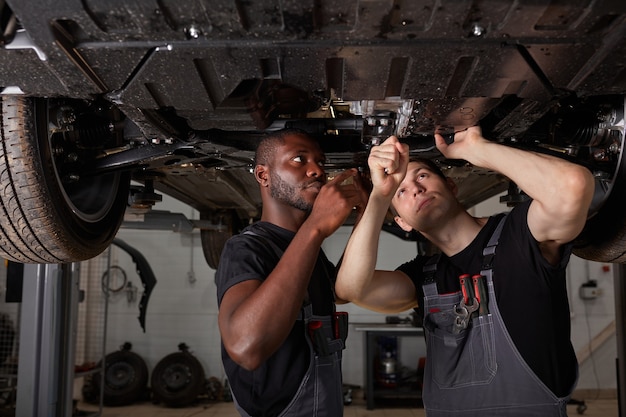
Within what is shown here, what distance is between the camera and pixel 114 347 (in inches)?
297

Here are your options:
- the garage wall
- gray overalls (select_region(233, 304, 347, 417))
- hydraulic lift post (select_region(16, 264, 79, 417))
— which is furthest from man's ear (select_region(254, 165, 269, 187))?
the garage wall

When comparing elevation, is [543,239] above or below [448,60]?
below

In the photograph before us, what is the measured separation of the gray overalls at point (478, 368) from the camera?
1.39m

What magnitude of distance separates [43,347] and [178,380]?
337 cm

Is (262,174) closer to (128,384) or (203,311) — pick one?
(128,384)

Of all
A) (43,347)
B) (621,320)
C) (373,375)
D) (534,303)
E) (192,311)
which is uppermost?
(534,303)

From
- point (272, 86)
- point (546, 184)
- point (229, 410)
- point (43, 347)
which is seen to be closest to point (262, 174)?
point (272, 86)

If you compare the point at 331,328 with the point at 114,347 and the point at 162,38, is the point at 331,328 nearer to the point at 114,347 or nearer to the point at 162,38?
the point at 162,38

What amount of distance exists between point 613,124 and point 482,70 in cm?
67

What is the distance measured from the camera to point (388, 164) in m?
1.32

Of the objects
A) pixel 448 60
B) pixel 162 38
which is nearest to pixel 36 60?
pixel 162 38

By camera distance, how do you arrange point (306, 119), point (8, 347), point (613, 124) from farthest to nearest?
point (8, 347) < point (306, 119) < point (613, 124)

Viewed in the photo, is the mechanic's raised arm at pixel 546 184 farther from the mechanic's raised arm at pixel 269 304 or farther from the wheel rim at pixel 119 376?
the wheel rim at pixel 119 376

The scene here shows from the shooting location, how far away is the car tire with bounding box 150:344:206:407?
6.59 metres
